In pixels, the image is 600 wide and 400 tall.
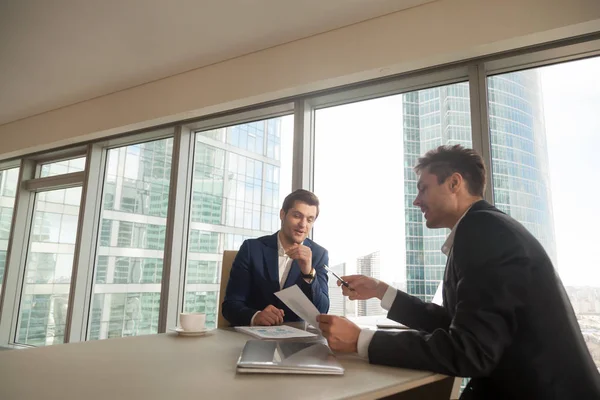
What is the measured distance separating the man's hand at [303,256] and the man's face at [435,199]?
68 cm

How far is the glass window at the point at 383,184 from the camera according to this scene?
2.59 metres

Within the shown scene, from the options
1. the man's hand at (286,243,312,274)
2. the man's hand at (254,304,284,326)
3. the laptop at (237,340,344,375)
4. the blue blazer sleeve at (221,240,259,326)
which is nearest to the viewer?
the laptop at (237,340,344,375)

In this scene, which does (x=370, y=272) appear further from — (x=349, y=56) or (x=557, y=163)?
(x=349, y=56)

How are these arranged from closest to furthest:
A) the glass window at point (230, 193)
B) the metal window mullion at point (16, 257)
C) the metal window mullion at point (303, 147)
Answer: the metal window mullion at point (303, 147) < the glass window at point (230, 193) < the metal window mullion at point (16, 257)

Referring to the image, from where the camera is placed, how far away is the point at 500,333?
883 millimetres

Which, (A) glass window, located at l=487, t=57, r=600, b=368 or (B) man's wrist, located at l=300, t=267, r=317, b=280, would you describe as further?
(A) glass window, located at l=487, t=57, r=600, b=368

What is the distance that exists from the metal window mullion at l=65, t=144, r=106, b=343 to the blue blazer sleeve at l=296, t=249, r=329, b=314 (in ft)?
9.96

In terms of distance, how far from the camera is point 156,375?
804 mm

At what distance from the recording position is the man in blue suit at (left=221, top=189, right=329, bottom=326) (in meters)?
1.90

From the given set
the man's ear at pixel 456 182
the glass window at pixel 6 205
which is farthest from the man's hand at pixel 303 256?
the glass window at pixel 6 205

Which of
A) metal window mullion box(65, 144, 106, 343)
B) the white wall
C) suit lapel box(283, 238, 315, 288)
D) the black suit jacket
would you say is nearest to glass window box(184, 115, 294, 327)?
the white wall

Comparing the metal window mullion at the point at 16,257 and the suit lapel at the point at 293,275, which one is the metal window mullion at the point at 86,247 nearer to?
the metal window mullion at the point at 16,257

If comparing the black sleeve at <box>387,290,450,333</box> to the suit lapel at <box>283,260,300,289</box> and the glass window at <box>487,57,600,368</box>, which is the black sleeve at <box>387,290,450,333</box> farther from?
the glass window at <box>487,57,600,368</box>

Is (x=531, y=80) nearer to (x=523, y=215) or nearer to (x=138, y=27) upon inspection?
(x=523, y=215)
